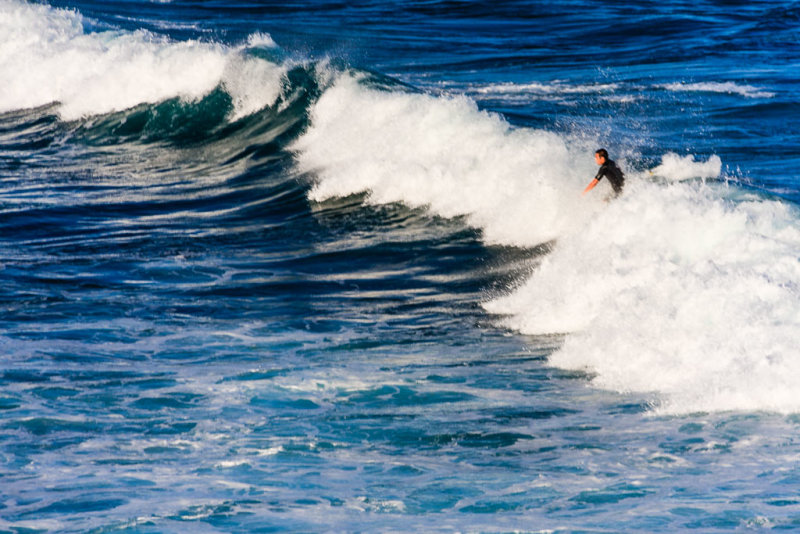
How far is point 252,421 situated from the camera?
8.15m

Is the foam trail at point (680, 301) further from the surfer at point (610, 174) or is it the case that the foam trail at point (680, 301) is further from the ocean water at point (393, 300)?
the surfer at point (610, 174)

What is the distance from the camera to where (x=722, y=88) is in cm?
2262

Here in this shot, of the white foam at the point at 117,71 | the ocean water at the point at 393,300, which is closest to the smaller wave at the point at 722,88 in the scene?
the ocean water at the point at 393,300

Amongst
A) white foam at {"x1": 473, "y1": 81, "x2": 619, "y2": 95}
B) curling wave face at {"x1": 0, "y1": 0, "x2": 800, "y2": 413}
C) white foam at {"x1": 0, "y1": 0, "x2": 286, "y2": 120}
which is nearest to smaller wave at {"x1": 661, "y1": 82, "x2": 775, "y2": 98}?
white foam at {"x1": 473, "y1": 81, "x2": 619, "y2": 95}

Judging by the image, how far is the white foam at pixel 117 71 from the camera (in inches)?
914

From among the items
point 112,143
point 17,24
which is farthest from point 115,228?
point 17,24

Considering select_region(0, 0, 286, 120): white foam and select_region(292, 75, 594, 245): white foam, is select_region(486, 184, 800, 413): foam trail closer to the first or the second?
select_region(292, 75, 594, 245): white foam

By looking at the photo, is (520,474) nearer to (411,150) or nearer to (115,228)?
(115,228)

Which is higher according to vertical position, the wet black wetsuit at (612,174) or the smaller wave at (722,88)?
the smaller wave at (722,88)

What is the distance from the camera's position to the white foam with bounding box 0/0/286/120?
914 inches

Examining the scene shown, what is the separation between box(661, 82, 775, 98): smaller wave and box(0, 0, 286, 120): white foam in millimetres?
7794

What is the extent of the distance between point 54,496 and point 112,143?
1568 cm

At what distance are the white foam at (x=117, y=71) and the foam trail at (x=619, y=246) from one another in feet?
16.2

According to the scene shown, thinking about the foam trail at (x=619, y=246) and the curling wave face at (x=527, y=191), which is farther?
the curling wave face at (x=527, y=191)
